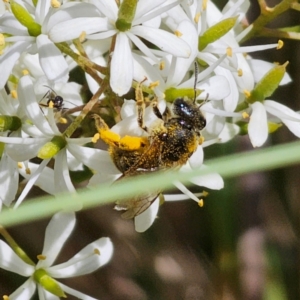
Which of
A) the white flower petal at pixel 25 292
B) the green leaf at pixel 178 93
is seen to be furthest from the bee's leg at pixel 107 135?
the white flower petal at pixel 25 292

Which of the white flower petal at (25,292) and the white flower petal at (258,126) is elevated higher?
the white flower petal at (258,126)

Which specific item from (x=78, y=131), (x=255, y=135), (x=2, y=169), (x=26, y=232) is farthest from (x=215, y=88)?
(x=26, y=232)

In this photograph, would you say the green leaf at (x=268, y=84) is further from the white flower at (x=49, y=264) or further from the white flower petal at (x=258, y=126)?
the white flower at (x=49, y=264)

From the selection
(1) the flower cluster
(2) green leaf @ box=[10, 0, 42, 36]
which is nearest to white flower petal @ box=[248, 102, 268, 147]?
(1) the flower cluster

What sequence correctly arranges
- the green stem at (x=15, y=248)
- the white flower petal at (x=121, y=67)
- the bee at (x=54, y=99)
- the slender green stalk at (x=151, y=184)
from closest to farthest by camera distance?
the slender green stalk at (x=151, y=184) < the white flower petal at (x=121, y=67) < the bee at (x=54, y=99) < the green stem at (x=15, y=248)

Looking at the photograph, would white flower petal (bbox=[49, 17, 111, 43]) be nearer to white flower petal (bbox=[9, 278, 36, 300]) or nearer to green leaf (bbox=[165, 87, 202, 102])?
green leaf (bbox=[165, 87, 202, 102])

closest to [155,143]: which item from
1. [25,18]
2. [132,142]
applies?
[132,142]
